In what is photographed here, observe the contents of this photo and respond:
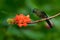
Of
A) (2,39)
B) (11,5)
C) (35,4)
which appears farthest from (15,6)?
(2,39)

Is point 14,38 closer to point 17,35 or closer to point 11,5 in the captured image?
point 17,35

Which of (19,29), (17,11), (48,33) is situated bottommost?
(48,33)

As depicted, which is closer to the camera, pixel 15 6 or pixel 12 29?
pixel 12 29

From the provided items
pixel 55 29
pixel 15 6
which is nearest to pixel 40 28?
pixel 55 29

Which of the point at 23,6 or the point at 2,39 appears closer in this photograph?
the point at 2,39

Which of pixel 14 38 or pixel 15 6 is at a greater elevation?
pixel 15 6

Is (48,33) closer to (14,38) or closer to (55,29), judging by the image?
(55,29)
